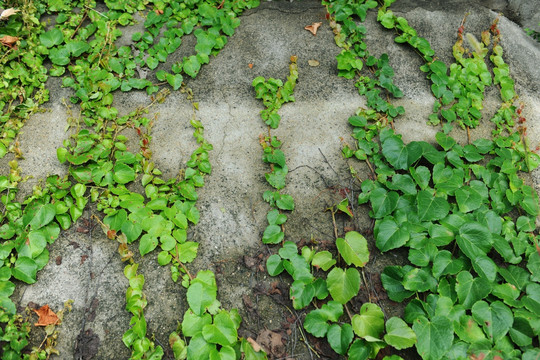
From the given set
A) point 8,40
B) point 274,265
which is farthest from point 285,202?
point 8,40

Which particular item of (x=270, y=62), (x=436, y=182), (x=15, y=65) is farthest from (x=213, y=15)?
(x=436, y=182)

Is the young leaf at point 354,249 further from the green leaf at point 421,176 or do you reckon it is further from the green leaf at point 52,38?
the green leaf at point 52,38

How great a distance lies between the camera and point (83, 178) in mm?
2402

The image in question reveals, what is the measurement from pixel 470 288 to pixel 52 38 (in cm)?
317

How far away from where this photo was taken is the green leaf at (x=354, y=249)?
216 centimetres

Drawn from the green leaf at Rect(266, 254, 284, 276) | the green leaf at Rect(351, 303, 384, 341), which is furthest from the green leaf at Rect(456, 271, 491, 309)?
the green leaf at Rect(266, 254, 284, 276)

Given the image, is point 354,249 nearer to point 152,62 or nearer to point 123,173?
point 123,173

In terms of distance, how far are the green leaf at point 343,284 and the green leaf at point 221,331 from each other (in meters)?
0.53

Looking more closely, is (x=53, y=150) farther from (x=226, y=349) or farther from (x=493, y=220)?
(x=493, y=220)

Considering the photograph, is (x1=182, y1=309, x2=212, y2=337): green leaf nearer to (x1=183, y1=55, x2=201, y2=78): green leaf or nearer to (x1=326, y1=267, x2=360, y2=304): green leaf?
(x1=326, y1=267, x2=360, y2=304): green leaf

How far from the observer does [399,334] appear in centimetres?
193

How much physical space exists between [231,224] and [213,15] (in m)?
1.72

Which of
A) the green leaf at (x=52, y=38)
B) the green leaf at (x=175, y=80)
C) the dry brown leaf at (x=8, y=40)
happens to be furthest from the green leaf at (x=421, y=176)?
the dry brown leaf at (x=8, y=40)

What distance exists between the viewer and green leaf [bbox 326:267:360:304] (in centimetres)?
206
